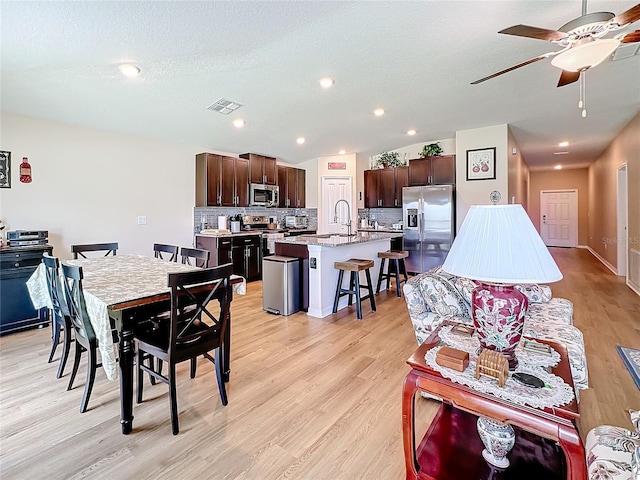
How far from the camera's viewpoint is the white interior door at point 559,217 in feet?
34.3

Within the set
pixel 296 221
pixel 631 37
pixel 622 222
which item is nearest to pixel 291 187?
pixel 296 221

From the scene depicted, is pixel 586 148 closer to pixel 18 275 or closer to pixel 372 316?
pixel 372 316

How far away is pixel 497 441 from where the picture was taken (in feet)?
4.30

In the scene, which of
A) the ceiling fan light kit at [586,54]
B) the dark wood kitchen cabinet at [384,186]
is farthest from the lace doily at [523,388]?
the dark wood kitchen cabinet at [384,186]

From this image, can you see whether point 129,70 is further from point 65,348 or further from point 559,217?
point 559,217

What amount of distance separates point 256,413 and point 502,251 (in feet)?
5.59

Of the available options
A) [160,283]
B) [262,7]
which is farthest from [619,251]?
[160,283]

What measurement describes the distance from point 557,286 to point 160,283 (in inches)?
233

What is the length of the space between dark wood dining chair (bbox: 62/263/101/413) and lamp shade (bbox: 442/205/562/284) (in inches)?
81.0

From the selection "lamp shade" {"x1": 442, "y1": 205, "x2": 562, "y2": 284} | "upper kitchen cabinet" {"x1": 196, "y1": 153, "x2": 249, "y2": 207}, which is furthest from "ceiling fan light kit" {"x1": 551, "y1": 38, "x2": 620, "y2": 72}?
"upper kitchen cabinet" {"x1": 196, "y1": 153, "x2": 249, "y2": 207}

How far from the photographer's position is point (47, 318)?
3553mm

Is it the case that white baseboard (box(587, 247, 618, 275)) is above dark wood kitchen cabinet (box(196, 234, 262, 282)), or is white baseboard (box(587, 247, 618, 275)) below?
below

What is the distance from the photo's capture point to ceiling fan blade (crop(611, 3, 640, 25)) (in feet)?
6.10

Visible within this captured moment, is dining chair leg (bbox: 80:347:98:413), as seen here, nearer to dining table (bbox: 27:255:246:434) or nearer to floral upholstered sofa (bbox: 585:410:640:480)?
dining table (bbox: 27:255:246:434)
